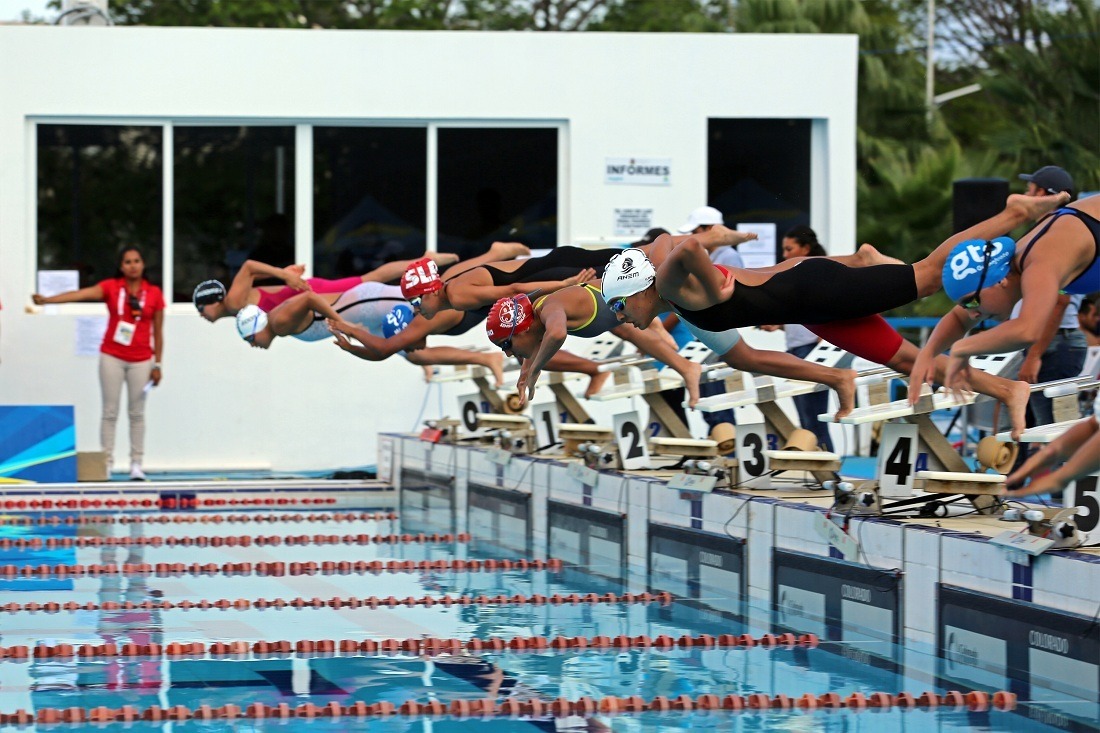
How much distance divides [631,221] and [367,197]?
2.58 metres

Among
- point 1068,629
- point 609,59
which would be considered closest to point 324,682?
point 1068,629

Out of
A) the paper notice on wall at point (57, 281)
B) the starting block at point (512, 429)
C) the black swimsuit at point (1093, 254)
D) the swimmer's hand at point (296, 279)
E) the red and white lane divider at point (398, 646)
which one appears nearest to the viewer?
the black swimsuit at point (1093, 254)

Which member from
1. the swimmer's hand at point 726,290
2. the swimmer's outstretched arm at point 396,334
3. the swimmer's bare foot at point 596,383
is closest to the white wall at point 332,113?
the swimmer's bare foot at point 596,383

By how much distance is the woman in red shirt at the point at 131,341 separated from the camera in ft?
43.2

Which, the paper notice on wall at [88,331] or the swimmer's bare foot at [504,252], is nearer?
the swimmer's bare foot at [504,252]

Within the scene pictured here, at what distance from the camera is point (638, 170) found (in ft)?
50.1

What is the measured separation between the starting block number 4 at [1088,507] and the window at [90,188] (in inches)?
428

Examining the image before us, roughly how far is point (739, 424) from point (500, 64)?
7.47 metres

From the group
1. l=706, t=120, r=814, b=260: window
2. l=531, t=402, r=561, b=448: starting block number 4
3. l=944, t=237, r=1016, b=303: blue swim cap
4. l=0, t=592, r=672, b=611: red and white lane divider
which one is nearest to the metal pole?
l=706, t=120, r=814, b=260: window

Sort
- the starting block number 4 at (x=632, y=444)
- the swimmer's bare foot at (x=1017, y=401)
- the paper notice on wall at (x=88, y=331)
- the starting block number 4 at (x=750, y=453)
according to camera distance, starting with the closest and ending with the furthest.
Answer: the swimmer's bare foot at (x=1017, y=401), the starting block number 4 at (x=750, y=453), the starting block number 4 at (x=632, y=444), the paper notice on wall at (x=88, y=331)

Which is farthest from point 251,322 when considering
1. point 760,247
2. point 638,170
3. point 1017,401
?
point 760,247

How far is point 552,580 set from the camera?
344 inches

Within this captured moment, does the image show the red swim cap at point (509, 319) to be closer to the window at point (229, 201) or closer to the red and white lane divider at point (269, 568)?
the red and white lane divider at point (269, 568)

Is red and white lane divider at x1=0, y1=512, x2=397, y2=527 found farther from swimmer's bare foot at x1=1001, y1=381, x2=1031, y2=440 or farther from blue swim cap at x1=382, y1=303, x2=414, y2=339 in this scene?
swimmer's bare foot at x1=1001, y1=381, x2=1031, y2=440
